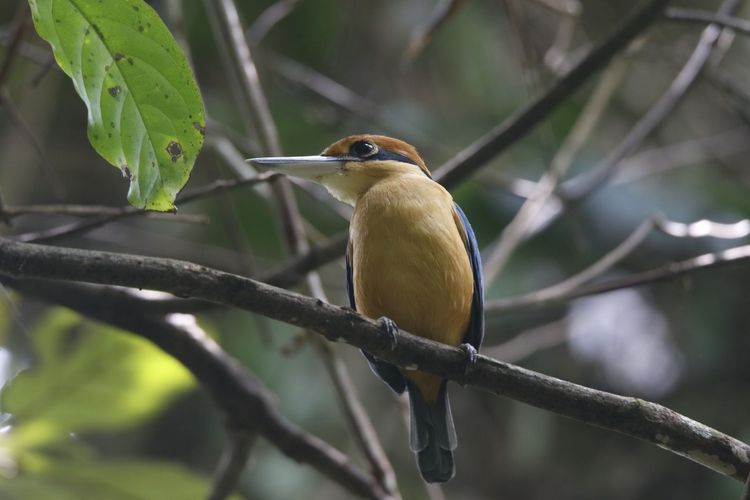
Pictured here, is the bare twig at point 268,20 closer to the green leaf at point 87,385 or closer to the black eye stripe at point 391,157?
the black eye stripe at point 391,157

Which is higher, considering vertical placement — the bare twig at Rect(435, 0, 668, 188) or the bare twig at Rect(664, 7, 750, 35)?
the bare twig at Rect(664, 7, 750, 35)

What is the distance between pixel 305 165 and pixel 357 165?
345mm

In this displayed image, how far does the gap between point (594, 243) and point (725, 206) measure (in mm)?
796

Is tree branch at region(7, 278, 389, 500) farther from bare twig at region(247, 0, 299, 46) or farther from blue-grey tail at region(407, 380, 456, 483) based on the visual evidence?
bare twig at region(247, 0, 299, 46)

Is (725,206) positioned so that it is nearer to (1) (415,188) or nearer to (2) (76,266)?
(1) (415,188)

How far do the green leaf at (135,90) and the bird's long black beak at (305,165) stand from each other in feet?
2.73

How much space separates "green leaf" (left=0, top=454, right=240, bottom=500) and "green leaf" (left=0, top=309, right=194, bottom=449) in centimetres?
13

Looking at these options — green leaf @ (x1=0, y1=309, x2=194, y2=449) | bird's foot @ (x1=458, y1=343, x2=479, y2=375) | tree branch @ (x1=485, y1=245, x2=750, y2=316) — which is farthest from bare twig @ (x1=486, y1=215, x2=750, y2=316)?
green leaf @ (x1=0, y1=309, x2=194, y2=449)

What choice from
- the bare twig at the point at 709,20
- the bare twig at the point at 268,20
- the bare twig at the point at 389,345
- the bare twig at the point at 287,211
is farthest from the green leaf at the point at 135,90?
the bare twig at the point at 268,20

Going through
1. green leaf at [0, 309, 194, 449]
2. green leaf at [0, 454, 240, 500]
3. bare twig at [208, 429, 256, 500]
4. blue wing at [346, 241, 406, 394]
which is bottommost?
bare twig at [208, 429, 256, 500]

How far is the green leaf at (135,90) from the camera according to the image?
75.2 inches

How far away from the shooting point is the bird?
3082 mm

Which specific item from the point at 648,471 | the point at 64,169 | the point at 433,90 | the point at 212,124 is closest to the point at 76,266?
the point at 212,124

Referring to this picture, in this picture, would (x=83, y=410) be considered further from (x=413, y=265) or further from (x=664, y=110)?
(x=664, y=110)
